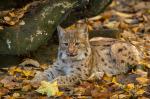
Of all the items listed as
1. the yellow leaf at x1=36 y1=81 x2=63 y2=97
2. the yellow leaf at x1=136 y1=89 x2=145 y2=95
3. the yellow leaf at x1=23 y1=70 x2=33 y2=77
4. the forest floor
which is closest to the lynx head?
the forest floor

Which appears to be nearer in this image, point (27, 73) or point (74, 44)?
point (74, 44)

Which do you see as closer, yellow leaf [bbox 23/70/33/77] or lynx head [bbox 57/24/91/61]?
lynx head [bbox 57/24/91/61]

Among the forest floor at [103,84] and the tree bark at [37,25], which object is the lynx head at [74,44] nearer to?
the forest floor at [103,84]

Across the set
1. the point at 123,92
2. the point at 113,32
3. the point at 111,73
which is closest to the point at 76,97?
→ the point at 123,92

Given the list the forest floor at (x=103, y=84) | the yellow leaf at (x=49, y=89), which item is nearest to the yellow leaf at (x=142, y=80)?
the forest floor at (x=103, y=84)

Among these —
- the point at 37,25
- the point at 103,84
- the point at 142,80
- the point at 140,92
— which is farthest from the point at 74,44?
the point at 140,92

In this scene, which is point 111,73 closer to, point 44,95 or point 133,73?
point 133,73

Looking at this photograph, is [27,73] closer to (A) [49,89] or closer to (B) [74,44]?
(B) [74,44]

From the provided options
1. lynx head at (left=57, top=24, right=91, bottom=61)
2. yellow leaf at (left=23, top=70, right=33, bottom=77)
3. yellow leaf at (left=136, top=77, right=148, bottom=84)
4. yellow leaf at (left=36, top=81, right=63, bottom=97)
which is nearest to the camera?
yellow leaf at (left=36, top=81, right=63, bottom=97)

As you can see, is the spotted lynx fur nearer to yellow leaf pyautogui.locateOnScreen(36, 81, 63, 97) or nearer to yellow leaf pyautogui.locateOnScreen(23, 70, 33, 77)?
yellow leaf pyautogui.locateOnScreen(23, 70, 33, 77)
